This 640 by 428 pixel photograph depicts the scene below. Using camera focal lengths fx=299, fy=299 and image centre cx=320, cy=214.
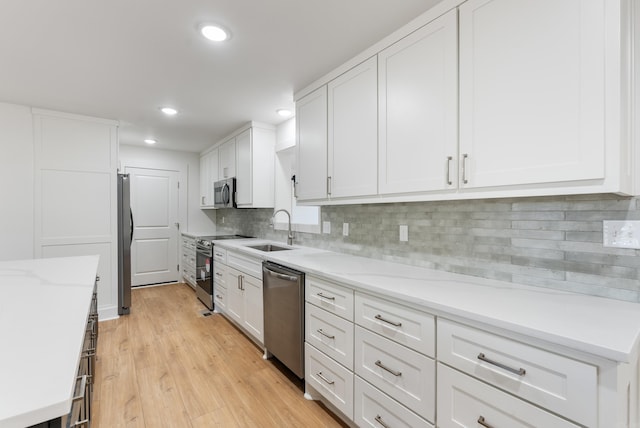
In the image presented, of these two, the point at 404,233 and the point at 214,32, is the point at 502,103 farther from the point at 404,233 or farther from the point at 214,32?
the point at 214,32

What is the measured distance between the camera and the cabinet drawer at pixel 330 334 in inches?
66.7

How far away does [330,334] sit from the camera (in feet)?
5.96

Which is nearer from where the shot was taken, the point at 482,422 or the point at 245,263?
the point at 482,422

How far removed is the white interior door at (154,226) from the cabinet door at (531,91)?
5116 millimetres

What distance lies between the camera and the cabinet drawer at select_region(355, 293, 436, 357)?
1.27 meters

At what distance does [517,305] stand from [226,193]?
11.8 ft

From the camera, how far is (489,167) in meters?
1.35

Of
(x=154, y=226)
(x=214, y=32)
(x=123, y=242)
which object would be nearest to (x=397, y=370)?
(x=214, y=32)

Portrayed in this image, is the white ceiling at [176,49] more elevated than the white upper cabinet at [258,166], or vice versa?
the white ceiling at [176,49]

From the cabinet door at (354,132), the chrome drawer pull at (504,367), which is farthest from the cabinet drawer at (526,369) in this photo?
the cabinet door at (354,132)

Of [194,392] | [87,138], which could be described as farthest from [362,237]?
[87,138]

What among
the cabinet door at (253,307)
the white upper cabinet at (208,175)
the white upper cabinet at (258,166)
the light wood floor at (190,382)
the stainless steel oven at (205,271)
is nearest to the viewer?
the light wood floor at (190,382)

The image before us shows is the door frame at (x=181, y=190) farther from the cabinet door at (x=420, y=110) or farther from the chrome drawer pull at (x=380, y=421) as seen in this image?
the chrome drawer pull at (x=380, y=421)

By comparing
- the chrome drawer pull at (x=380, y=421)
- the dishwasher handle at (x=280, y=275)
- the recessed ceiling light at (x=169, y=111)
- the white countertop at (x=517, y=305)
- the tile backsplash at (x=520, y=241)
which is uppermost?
the recessed ceiling light at (x=169, y=111)
